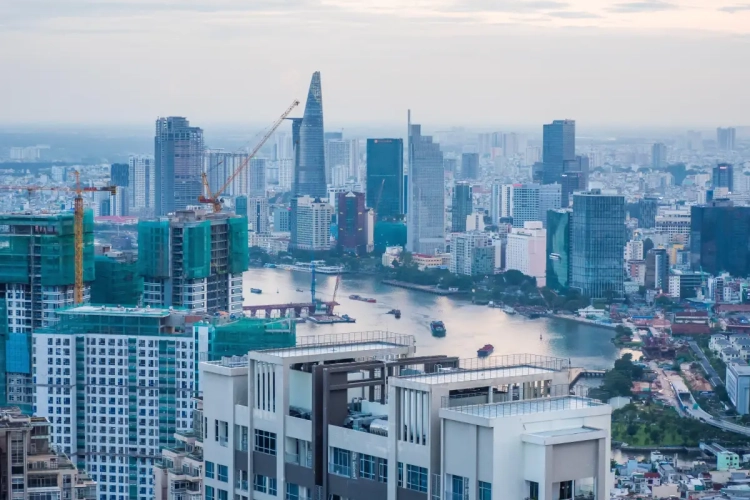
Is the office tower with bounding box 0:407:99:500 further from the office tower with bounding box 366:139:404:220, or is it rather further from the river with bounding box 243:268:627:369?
the office tower with bounding box 366:139:404:220

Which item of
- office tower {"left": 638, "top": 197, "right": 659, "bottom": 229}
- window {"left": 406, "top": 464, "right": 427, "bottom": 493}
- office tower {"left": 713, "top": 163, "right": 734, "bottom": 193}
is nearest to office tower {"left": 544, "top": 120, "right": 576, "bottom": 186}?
office tower {"left": 638, "top": 197, "right": 659, "bottom": 229}

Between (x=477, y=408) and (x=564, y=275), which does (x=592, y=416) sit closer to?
(x=477, y=408)

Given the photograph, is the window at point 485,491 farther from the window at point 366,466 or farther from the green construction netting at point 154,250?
the green construction netting at point 154,250

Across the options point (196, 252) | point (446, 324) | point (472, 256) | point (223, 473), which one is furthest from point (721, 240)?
point (223, 473)

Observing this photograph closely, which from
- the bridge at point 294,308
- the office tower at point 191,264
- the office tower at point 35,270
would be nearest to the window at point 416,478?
the office tower at point 35,270

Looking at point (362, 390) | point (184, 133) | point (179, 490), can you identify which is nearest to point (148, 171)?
point (184, 133)

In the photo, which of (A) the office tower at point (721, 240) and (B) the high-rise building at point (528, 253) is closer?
(A) the office tower at point (721, 240)

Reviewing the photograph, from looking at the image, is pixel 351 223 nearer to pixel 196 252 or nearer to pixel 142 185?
pixel 142 185
